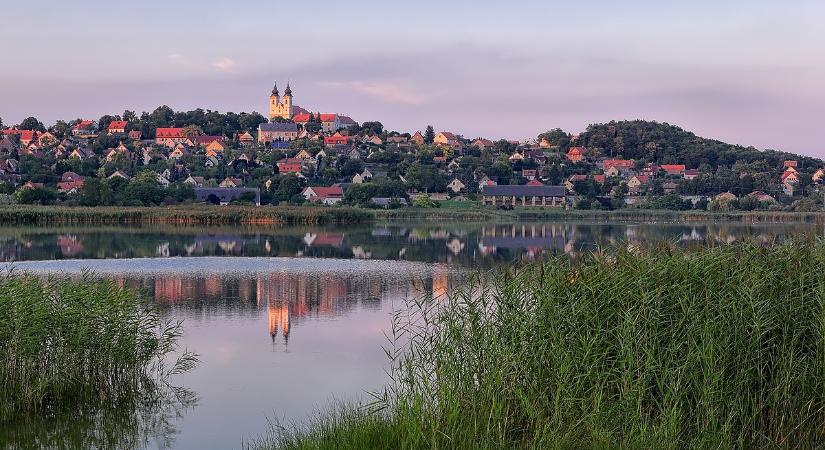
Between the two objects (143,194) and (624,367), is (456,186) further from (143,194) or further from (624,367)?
(624,367)

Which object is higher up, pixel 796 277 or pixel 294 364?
pixel 796 277

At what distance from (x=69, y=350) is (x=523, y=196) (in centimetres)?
10005

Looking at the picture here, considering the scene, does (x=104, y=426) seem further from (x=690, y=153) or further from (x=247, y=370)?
(x=690, y=153)

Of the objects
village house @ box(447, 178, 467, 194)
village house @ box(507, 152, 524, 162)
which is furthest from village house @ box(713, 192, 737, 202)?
village house @ box(507, 152, 524, 162)

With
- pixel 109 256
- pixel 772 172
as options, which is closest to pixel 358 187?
pixel 109 256

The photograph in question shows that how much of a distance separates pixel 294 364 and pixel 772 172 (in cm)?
13572

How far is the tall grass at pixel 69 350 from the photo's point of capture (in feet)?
42.3

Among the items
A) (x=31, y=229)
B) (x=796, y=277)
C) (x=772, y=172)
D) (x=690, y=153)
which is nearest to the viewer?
(x=796, y=277)

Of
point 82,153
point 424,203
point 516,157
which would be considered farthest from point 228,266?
point 82,153

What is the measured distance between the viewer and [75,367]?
1357cm

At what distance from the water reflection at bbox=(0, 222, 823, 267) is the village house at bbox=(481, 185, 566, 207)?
134ft

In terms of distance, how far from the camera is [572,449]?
9.45 m

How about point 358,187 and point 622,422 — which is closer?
point 622,422

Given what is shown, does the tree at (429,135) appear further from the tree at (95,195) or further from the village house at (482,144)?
the tree at (95,195)
